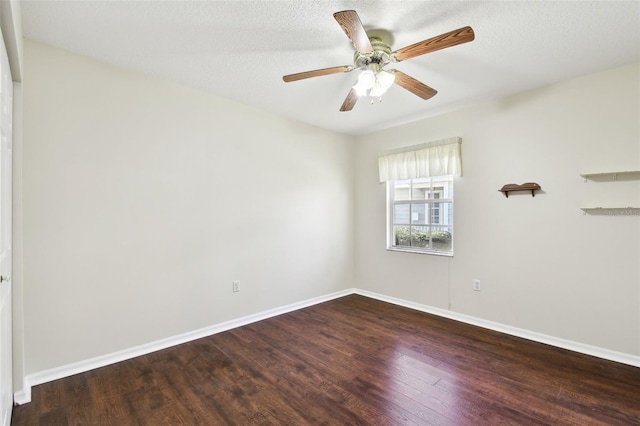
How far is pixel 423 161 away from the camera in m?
3.88

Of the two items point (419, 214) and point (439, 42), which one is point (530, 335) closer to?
point (419, 214)

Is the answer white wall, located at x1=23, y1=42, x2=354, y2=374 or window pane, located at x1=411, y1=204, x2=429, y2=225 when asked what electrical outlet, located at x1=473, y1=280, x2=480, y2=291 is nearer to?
window pane, located at x1=411, y1=204, x2=429, y2=225

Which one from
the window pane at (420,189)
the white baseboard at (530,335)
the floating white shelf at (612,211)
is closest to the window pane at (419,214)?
the window pane at (420,189)

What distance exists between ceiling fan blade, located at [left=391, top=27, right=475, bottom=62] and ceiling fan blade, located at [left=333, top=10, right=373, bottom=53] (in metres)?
0.23

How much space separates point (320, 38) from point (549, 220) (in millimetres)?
2739

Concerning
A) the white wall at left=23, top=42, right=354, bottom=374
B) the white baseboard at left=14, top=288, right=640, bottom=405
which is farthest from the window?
the white wall at left=23, top=42, right=354, bottom=374

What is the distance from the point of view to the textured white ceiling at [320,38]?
1879 mm

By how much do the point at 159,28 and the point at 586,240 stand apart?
394 centimetres

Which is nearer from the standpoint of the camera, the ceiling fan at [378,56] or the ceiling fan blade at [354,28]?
the ceiling fan blade at [354,28]

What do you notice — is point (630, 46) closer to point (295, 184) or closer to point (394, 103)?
point (394, 103)

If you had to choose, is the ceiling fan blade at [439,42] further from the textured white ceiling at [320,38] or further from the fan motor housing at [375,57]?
the textured white ceiling at [320,38]

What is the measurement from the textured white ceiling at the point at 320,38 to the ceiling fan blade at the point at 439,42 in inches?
8.9

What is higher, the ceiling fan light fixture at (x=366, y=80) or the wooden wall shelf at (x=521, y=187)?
the ceiling fan light fixture at (x=366, y=80)

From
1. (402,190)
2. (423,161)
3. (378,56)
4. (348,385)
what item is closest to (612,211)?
(423,161)
